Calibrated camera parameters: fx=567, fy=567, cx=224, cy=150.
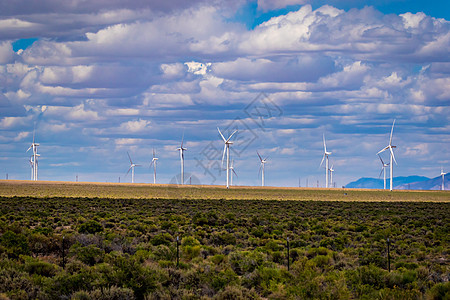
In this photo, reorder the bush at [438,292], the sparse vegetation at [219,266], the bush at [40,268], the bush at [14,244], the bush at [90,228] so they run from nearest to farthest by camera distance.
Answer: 1. the bush at [438,292]
2. the sparse vegetation at [219,266]
3. the bush at [40,268]
4. the bush at [14,244]
5. the bush at [90,228]

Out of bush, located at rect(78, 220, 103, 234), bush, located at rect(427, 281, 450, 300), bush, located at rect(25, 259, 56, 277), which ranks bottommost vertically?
bush, located at rect(427, 281, 450, 300)

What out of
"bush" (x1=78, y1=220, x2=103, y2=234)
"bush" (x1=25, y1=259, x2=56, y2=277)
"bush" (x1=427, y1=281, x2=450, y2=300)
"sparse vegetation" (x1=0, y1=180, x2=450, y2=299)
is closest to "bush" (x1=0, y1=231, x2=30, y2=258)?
"sparse vegetation" (x1=0, y1=180, x2=450, y2=299)

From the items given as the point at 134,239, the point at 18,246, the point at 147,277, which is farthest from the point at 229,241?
the point at 147,277

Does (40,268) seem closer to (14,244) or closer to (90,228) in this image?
(14,244)

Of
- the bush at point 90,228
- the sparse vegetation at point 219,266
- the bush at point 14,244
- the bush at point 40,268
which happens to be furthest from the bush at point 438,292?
the bush at point 90,228

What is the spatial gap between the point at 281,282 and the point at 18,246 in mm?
12623

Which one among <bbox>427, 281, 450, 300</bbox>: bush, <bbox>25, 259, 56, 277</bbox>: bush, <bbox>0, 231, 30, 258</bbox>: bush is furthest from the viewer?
<bbox>0, 231, 30, 258</bbox>: bush

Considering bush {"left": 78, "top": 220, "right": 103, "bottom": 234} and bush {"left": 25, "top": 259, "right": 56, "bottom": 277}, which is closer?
bush {"left": 25, "top": 259, "right": 56, "bottom": 277}

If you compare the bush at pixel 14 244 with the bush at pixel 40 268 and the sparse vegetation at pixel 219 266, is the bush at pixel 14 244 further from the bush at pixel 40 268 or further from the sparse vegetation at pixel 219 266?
the bush at pixel 40 268

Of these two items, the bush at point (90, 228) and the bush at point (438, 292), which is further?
the bush at point (90, 228)

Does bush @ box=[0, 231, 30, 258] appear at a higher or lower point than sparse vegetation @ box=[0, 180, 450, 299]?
higher

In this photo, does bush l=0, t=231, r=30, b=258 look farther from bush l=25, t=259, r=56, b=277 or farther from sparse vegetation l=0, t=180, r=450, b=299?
bush l=25, t=259, r=56, b=277

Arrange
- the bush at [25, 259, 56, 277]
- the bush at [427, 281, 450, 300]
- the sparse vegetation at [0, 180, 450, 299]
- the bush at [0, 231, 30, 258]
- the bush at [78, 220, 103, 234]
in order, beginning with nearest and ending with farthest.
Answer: the bush at [427, 281, 450, 300] < the sparse vegetation at [0, 180, 450, 299] < the bush at [25, 259, 56, 277] < the bush at [0, 231, 30, 258] < the bush at [78, 220, 103, 234]

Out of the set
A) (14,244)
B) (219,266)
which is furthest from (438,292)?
(14,244)
